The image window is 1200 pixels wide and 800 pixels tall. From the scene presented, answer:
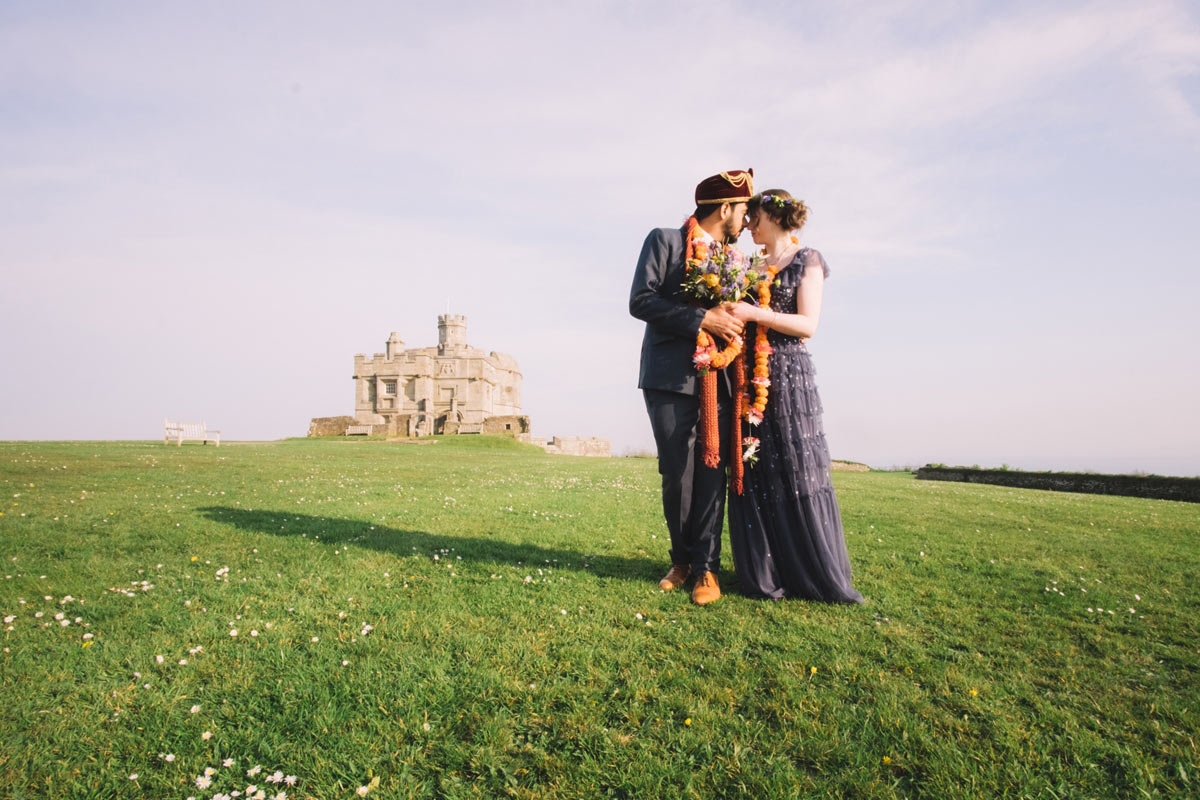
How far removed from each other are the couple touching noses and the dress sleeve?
0.01 meters

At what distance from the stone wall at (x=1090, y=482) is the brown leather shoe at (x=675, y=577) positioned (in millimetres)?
27231

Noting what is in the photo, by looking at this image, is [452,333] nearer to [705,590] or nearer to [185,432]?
[185,432]

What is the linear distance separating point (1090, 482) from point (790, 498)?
3092 cm

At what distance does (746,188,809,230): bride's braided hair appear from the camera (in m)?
5.42

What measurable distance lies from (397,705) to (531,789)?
108 centimetres

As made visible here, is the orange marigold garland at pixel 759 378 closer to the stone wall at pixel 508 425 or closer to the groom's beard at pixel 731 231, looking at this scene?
the groom's beard at pixel 731 231

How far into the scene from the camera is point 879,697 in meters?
3.45

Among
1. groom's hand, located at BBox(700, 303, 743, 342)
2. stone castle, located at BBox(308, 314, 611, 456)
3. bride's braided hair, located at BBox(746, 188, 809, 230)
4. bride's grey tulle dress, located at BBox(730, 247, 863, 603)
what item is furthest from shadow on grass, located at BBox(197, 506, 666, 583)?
stone castle, located at BBox(308, 314, 611, 456)

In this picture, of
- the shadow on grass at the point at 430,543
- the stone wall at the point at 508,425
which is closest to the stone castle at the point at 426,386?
the stone wall at the point at 508,425

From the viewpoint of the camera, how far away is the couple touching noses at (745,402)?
17.2 feet

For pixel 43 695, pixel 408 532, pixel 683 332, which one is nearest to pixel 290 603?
pixel 43 695

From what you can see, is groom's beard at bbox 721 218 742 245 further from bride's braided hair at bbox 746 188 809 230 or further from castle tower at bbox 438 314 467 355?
castle tower at bbox 438 314 467 355

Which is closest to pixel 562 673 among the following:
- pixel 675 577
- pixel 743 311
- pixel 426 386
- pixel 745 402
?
pixel 675 577

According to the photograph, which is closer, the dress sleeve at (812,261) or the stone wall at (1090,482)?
the dress sleeve at (812,261)
